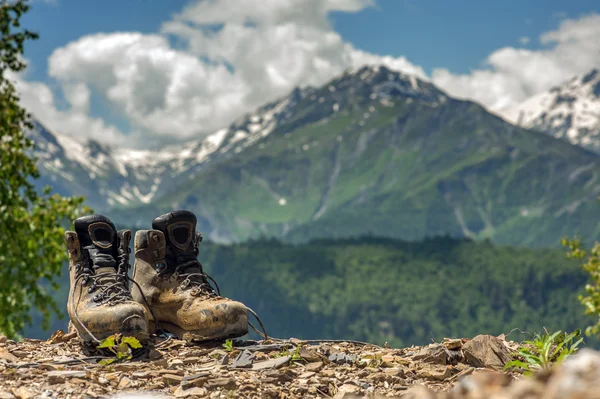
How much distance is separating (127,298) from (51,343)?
1437mm

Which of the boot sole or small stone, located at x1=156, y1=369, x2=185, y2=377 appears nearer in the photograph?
small stone, located at x1=156, y1=369, x2=185, y2=377

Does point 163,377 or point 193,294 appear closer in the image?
point 163,377

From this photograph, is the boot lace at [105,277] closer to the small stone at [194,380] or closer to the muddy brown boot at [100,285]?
the muddy brown boot at [100,285]

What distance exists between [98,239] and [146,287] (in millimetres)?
833

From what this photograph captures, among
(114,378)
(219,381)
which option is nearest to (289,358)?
(219,381)

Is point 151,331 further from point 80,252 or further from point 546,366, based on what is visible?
point 546,366

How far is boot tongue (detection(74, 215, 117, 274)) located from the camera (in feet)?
26.5

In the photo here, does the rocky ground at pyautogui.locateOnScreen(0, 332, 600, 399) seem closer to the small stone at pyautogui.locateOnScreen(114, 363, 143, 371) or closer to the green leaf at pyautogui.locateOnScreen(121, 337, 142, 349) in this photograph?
the small stone at pyautogui.locateOnScreen(114, 363, 143, 371)

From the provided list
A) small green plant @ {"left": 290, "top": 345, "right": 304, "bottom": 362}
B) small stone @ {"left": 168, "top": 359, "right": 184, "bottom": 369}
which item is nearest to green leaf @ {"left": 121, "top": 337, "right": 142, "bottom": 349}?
small stone @ {"left": 168, "top": 359, "right": 184, "bottom": 369}

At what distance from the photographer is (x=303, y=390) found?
6.09m

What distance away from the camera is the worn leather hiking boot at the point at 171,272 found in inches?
325

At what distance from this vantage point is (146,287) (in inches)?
336

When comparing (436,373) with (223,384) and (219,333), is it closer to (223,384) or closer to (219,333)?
(223,384)

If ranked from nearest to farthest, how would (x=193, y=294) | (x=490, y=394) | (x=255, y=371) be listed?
1. (x=490, y=394)
2. (x=255, y=371)
3. (x=193, y=294)
